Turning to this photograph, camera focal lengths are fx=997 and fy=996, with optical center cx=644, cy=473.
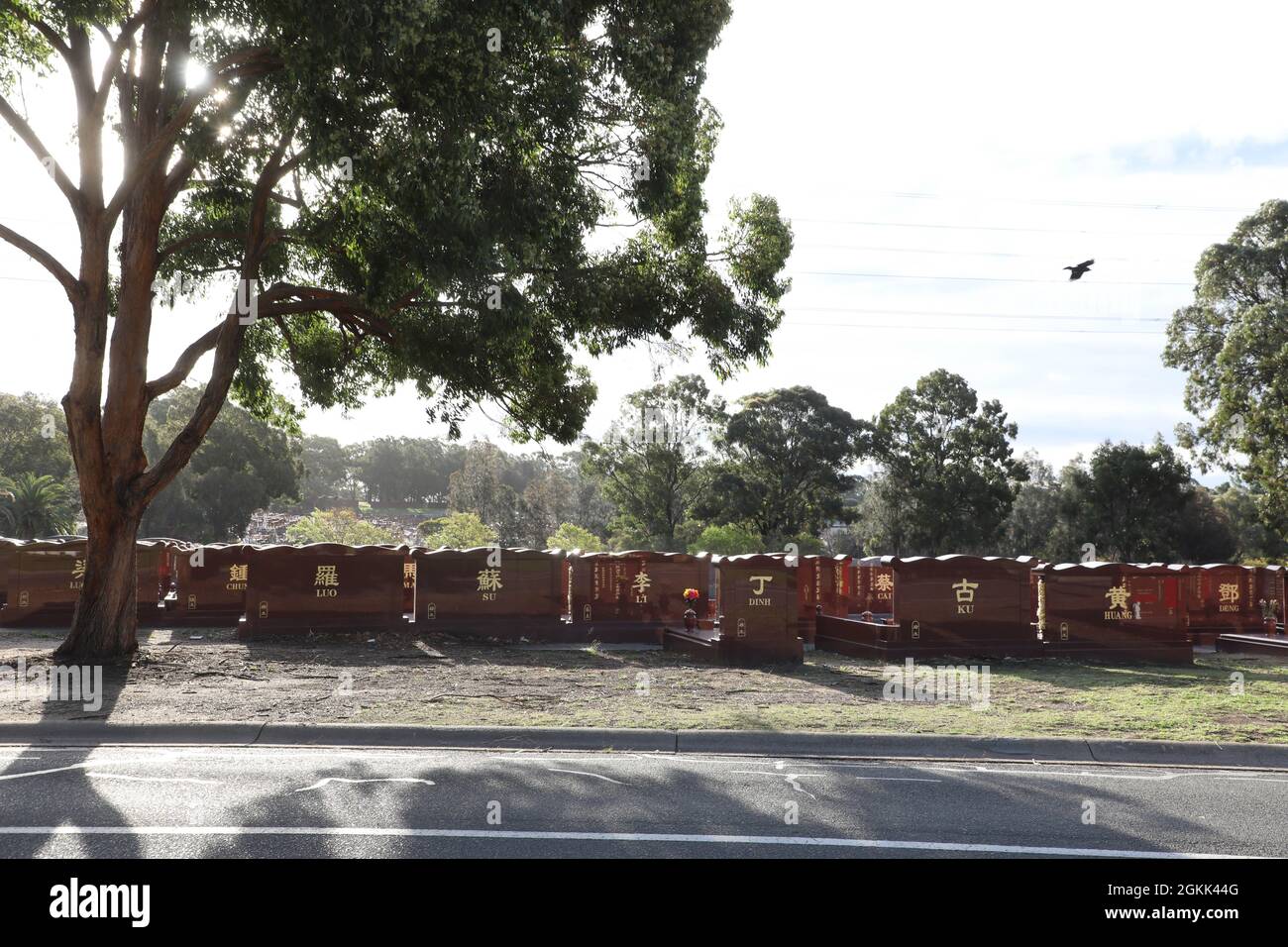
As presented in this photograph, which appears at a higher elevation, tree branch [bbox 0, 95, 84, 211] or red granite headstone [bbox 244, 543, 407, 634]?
tree branch [bbox 0, 95, 84, 211]

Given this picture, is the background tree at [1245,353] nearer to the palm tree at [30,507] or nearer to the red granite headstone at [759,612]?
the red granite headstone at [759,612]

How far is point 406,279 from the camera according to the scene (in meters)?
13.8

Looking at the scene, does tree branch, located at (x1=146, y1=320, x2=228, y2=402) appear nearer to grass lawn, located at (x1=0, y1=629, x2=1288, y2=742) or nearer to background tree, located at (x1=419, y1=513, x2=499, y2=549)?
grass lawn, located at (x1=0, y1=629, x2=1288, y2=742)

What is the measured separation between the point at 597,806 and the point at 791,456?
4952 centimetres

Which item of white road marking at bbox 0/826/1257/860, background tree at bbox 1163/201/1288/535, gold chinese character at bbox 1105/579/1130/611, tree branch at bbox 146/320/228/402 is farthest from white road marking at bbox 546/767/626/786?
background tree at bbox 1163/201/1288/535

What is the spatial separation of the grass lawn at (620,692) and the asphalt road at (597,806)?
1.36 meters

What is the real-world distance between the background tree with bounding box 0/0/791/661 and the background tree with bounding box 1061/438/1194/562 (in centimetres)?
4356

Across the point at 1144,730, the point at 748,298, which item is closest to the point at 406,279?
the point at 748,298

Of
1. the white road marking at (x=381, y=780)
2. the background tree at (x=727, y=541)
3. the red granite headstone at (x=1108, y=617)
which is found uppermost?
the background tree at (x=727, y=541)

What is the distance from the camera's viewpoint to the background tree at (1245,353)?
3425 cm

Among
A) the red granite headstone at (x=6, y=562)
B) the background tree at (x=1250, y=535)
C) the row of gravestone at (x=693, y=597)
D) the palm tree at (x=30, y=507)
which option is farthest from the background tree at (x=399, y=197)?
the background tree at (x=1250, y=535)

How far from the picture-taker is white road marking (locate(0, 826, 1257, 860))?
5.68 metres

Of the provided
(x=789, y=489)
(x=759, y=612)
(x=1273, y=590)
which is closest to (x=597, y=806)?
(x=759, y=612)
